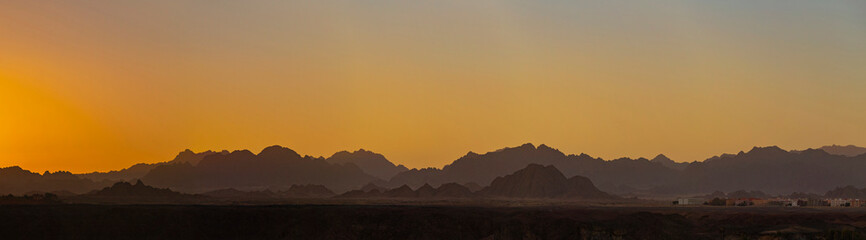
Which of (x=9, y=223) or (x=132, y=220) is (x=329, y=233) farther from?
(x=9, y=223)

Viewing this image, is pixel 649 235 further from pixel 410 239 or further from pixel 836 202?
pixel 836 202

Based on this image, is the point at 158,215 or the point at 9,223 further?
the point at 158,215

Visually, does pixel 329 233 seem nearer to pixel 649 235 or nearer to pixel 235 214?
pixel 235 214

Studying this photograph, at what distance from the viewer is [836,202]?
17612 centimetres

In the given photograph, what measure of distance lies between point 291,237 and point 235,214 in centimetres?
1066

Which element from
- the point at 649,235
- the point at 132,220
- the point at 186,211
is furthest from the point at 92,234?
the point at 649,235

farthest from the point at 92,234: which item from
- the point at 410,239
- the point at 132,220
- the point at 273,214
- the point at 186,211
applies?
the point at 410,239

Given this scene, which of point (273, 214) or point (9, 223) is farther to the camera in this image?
point (273, 214)

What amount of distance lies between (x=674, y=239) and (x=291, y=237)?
124 feet

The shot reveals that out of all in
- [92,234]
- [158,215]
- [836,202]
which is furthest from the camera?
[836,202]

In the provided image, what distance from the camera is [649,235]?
3295 inches

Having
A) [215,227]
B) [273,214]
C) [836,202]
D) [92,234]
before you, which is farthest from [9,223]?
[836,202]

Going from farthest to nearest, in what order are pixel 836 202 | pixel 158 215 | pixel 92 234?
pixel 836 202
pixel 158 215
pixel 92 234

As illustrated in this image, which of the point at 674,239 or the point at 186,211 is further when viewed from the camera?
the point at 186,211
